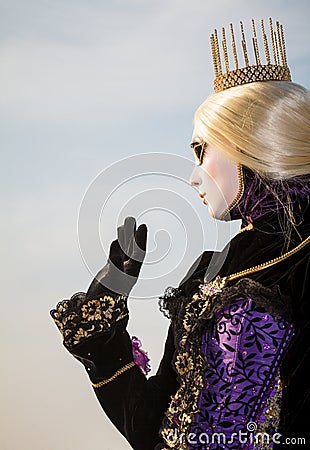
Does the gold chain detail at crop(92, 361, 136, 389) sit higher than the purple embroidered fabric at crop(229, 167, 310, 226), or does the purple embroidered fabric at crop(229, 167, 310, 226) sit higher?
the purple embroidered fabric at crop(229, 167, 310, 226)

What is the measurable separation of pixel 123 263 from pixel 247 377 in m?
0.27

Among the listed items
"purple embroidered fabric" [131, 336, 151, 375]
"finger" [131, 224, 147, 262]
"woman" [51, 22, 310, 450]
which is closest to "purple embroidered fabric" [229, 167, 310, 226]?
"woman" [51, 22, 310, 450]

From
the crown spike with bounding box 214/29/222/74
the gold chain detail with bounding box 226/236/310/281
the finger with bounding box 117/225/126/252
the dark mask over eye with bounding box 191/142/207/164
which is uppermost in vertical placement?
the crown spike with bounding box 214/29/222/74

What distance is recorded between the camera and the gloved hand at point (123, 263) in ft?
3.87

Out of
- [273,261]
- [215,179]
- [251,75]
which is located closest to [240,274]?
[273,261]

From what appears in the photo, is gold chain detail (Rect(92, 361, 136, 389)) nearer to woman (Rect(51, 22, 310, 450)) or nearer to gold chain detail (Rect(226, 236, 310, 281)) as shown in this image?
woman (Rect(51, 22, 310, 450))

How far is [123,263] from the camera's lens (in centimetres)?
120

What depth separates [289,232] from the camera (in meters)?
1.16

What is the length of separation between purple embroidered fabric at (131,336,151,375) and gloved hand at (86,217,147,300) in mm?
151

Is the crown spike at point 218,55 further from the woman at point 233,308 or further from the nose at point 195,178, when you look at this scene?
the nose at point 195,178

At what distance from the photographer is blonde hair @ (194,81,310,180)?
44.9 inches

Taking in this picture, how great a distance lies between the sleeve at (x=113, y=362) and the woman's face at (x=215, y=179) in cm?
21

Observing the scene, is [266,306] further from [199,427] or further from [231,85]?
[231,85]

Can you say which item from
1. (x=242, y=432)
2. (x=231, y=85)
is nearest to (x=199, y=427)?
(x=242, y=432)
